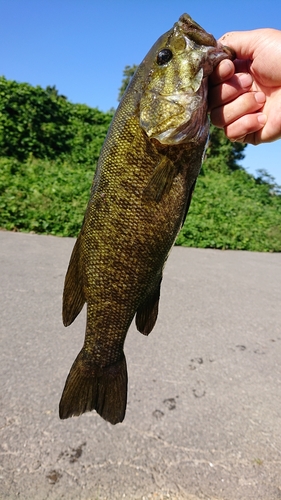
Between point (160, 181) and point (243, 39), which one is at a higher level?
point (243, 39)

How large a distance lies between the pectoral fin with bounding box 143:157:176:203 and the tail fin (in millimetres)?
802

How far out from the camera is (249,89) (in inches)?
83.7

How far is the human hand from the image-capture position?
6.44 ft

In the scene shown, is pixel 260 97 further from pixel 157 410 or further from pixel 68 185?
pixel 68 185

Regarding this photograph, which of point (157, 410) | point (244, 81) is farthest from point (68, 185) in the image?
point (244, 81)

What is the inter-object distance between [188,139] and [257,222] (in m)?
11.8

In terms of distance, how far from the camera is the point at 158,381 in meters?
3.75

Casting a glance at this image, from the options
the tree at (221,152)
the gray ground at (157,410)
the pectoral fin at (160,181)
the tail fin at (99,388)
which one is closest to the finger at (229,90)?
the pectoral fin at (160,181)

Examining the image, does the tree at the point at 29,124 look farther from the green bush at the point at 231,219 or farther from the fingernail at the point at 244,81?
the fingernail at the point at 244,81

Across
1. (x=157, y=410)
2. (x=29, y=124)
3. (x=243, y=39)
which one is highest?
(x=29, y=124)

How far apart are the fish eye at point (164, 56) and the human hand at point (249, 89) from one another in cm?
22

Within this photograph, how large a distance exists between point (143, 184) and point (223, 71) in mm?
644

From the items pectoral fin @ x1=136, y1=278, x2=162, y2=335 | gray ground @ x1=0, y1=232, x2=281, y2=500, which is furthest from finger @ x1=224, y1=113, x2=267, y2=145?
gray ground @ x1=0, y1=232, x2=281, y2=500

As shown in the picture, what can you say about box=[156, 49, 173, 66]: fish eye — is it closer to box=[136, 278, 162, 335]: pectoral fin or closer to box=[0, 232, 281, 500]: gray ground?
box=[136, 278, 162, 335]: pectoral fin
